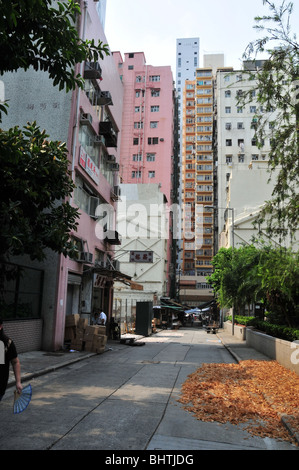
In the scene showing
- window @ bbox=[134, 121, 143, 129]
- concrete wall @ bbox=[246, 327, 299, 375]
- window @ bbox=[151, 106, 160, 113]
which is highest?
window @ bbox=[151, 106, 160, 113]

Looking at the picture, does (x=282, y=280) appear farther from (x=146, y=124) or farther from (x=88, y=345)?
(x=146, y=124)

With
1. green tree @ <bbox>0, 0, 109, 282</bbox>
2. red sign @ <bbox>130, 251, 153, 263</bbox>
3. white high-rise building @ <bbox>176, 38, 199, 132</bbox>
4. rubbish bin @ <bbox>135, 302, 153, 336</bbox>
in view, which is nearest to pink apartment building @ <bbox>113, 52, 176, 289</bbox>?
red sign @ <bbox>130, 251, 153, 263</bbox>

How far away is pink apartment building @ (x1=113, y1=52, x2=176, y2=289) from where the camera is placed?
59125 mm

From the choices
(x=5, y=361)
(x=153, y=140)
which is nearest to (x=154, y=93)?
(x=153, y=140)

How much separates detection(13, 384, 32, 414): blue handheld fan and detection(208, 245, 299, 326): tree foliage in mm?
9430

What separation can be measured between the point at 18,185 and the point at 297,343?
8890 millimetres

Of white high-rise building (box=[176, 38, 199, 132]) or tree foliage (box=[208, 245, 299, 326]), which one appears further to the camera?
white high-rise building (box=[176, 38, 199, 132])

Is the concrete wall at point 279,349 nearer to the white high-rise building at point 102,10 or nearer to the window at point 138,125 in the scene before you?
the white high-rise building at point 102,10

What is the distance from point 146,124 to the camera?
60.6m

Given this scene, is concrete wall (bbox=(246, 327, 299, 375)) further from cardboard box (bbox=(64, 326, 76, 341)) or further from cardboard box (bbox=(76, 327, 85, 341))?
cardboard box (bbox=(64, 326, 76, 341))

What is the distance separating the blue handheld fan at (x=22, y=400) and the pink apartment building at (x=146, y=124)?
53.3 metres

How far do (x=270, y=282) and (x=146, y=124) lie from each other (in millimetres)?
50108

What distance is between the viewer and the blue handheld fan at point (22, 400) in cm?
477
